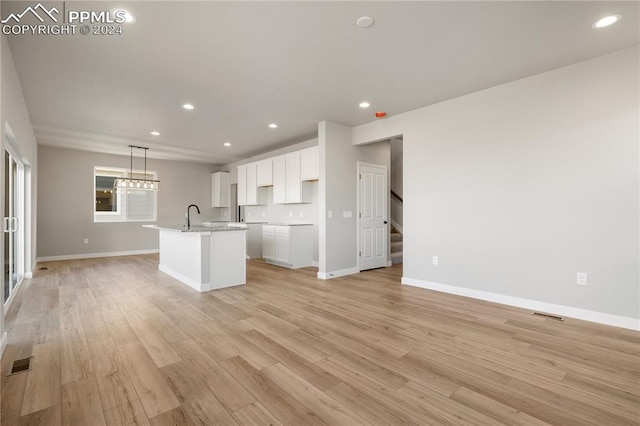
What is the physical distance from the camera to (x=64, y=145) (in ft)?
22.8

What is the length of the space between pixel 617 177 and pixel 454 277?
6.77 ft

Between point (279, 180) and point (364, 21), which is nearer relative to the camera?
point (364, 21)

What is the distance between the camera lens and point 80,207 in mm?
7477

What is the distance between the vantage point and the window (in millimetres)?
7789

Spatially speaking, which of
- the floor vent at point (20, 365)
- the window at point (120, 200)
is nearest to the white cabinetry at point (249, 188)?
the window at point (120, 200)

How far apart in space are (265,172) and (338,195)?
101 inches

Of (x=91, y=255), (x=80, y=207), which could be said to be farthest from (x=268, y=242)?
(x=80, y=207)

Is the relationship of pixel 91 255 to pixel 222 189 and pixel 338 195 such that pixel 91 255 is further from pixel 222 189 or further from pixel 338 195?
pixel 338 195

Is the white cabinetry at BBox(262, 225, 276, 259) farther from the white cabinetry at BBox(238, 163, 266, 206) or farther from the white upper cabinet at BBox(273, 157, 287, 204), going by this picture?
the white cabinetry at BBox(238, 163, 266, 206)

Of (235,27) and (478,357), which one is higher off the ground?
(235,27)

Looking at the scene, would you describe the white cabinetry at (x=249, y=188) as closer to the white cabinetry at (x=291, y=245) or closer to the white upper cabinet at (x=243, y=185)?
the white upper cabinet at (x=243, y=185)

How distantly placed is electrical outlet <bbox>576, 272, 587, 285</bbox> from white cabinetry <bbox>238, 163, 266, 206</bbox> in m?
6.29

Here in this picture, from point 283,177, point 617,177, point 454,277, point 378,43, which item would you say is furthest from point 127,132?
point 617,177

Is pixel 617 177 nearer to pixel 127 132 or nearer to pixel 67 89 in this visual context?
pixel 67 89
